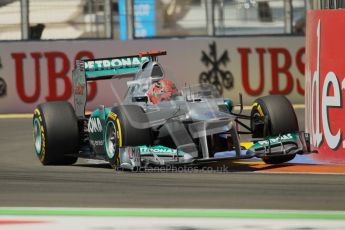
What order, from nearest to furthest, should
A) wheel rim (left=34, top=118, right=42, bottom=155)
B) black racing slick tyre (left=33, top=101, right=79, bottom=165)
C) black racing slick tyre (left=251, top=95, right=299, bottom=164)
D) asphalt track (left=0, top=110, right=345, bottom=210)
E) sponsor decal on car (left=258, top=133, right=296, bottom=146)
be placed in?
1. asphalt track (left=0, top=110, right=345, bottom=210)
2. sponsor decal on car (left=258, top=133, right=296, bottom=146)
3. black racing slick tyre (left=251, top=95, right=299, bottom=164)
4. black racing slick tyre (left=33, top=101, right=79, bottom=165)
5. wheel rim (left=34, top=118, right=42, bottom=155)

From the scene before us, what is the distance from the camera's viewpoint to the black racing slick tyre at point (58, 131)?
1282cm

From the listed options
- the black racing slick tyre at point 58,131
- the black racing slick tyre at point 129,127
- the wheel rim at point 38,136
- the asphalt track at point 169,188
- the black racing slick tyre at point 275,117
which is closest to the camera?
the asphalt track at point 169,188

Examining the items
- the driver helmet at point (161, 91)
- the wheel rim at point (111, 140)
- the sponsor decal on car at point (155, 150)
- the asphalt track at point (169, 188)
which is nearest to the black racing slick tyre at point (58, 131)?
the asphalt track at point (169, 188)

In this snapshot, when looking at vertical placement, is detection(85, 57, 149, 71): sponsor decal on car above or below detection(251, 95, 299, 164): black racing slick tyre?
above

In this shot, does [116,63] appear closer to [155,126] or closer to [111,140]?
[111,140]

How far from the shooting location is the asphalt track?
30.7 ft

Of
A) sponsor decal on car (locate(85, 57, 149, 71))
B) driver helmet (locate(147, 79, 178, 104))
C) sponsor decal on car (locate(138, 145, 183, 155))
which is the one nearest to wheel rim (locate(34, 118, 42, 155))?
sponsor decal on car (locate(85, 57, 149, 71))

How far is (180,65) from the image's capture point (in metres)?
22.2

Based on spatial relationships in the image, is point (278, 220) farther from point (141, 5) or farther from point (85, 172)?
point (141, 5)

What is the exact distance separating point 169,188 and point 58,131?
9.10 feet

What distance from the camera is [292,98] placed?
72.5 ft

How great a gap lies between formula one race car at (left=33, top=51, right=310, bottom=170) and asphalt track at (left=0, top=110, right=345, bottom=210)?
21 cm

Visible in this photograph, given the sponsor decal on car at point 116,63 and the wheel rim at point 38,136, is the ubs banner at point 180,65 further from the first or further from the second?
the sponsor decal on car at point 116,63

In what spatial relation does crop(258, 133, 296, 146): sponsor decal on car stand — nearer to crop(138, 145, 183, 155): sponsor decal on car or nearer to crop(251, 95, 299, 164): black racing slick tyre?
crop(251, 95, 299, 164): black racing slick tyre
